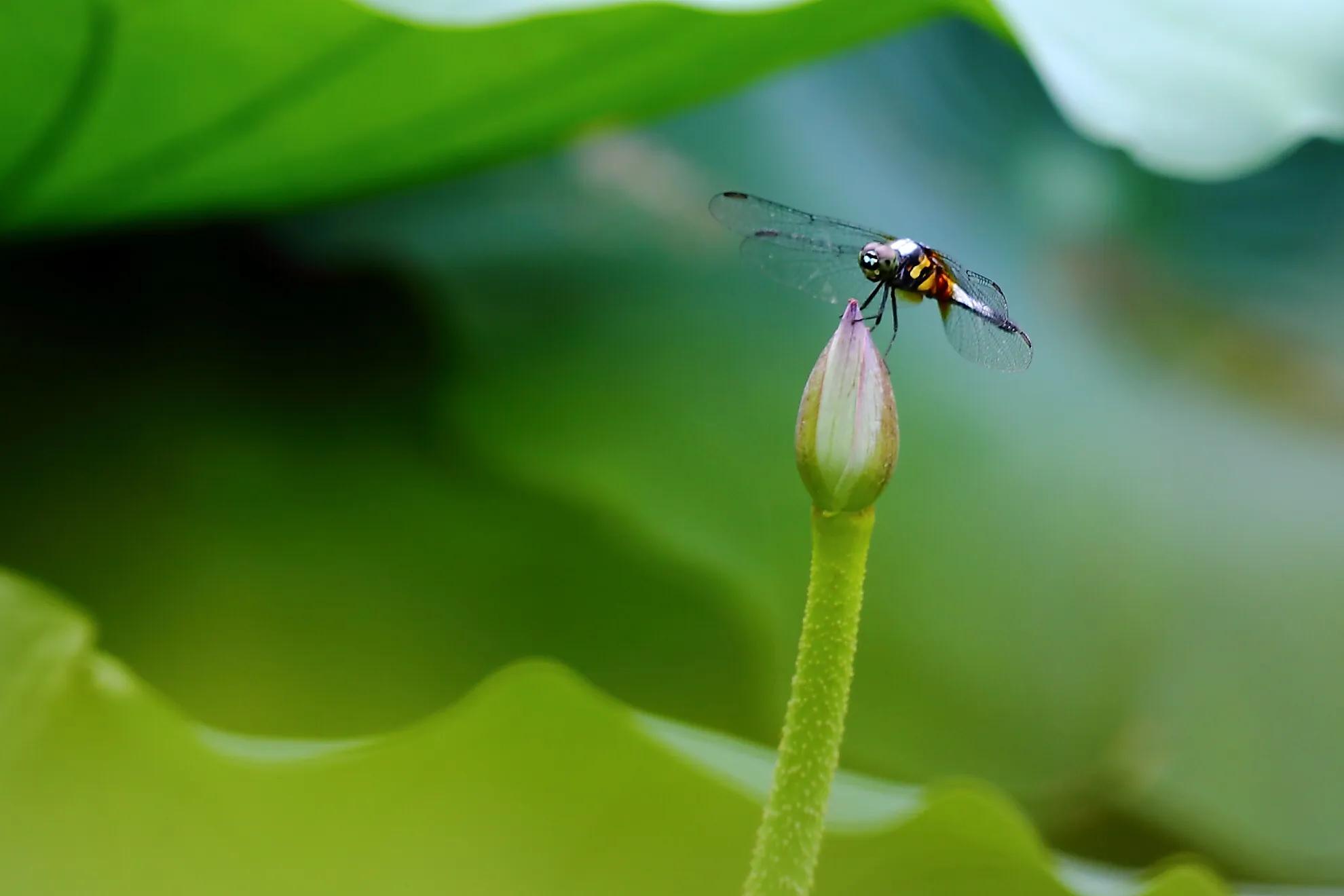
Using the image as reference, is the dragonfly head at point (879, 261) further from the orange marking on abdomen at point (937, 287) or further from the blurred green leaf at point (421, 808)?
the blurred green leaf at point (421, 808)

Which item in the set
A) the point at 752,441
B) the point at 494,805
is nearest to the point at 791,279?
the point at 752,441

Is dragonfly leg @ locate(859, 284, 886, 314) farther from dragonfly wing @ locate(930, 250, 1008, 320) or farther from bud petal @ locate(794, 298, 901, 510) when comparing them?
bud petal @ locate(794, 298, 901, 510)

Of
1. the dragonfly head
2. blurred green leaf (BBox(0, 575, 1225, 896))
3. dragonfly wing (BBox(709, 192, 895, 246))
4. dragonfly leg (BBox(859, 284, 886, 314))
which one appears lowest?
blurred green leaf (BBox(0, 575, 1225, 896))

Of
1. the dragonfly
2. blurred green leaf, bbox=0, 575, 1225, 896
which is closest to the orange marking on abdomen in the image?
the dragonfly

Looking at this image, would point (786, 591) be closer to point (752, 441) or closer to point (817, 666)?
point (752, 441)

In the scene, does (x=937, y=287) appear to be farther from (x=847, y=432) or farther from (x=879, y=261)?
(x=847, y=432)
